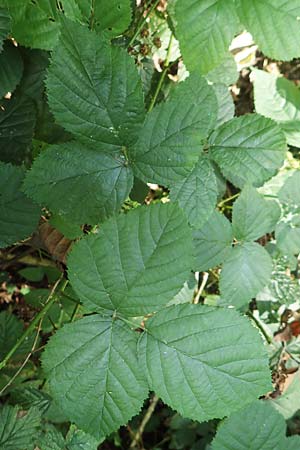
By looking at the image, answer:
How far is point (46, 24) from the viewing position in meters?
1.48

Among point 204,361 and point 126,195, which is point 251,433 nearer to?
point 204,361

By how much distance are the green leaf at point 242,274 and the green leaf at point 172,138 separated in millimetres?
555

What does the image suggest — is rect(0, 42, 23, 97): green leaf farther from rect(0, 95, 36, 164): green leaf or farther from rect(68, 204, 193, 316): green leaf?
rect(68, 204, 193, 316): green leaf

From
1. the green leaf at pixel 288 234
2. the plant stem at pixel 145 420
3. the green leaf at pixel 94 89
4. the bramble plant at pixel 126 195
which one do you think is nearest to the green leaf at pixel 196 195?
the bramble plant at pixel 126 195

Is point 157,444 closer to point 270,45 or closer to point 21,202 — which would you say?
point 21,202

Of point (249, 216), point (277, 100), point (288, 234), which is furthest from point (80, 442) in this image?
point (277, 100)

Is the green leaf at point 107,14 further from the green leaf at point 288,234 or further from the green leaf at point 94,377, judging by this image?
the green leaf at point 288,234

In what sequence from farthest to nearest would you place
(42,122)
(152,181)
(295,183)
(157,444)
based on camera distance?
(157,444) → (295,183) → (42,122) → (152,181)

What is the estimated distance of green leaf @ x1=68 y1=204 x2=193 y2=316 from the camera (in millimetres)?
1264

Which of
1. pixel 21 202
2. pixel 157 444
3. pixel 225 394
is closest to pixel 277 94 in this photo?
pixel 21 202

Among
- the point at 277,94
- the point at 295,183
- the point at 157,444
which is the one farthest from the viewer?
the point at 157,444

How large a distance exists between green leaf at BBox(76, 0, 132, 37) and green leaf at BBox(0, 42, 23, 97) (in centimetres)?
35

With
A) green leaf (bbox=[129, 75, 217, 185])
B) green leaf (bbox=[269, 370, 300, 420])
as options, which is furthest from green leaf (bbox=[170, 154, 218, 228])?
green leaf (bbox=[269, 370, 300, 420])

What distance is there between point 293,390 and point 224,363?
42.6 inches
